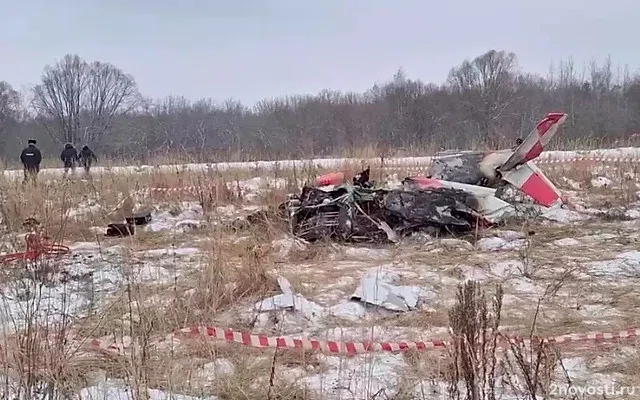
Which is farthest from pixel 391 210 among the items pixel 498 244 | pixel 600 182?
pixel 600 182

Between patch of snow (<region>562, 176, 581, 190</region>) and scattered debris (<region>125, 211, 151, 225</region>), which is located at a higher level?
patch of snow (<region>562, 176, 581, 190</region>)

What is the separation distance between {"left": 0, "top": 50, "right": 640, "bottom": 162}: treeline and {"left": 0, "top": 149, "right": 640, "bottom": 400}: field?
30116mm

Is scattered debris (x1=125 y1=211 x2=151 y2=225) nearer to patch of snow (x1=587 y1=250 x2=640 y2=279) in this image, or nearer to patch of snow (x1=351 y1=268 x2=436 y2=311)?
patch of snow (x1=351 y1=268 x2=436 y2=311)

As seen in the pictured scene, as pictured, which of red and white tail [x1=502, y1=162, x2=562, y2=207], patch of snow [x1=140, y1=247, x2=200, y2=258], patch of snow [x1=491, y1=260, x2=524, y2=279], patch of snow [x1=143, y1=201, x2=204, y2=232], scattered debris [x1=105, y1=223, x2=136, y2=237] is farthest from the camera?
red and white tail [x1=502, y1=162, x2=562, y2=207]

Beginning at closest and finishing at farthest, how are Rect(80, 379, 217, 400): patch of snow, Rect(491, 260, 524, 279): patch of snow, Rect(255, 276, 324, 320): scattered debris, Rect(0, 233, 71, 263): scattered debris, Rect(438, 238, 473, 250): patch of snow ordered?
Rect(80, 379, 217, 400): patch of snow < Rect(255, 276, 324, 320): scattered debris < Rect(0, 233, 71, 263): scattered debris < Rect(491, 260, 524, 279): patch of snow < Rect(438, 238, 473, 250): patch of snow

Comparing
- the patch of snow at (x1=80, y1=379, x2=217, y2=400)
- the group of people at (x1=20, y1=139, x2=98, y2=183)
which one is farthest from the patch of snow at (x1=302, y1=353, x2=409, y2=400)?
the group of people at (x1=20, y1=139, x2=98, y2=183)

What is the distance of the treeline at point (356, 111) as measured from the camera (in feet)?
143

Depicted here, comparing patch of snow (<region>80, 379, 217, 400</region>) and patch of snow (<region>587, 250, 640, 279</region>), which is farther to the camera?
patch of snow (<region>587, 250, 640, 279</region>)

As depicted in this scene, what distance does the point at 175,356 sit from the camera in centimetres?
335

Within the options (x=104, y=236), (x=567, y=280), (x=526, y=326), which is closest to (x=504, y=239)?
(x=567, y=280)

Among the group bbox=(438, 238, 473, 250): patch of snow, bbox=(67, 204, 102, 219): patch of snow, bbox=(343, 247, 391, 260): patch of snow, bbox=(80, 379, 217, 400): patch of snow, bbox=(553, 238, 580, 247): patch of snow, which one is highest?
bbox=(67, 204, 102, 219): patch of snow

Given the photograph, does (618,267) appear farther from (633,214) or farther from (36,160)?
(36,160)

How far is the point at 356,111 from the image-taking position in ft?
157

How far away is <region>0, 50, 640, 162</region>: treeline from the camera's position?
43.5 meters
